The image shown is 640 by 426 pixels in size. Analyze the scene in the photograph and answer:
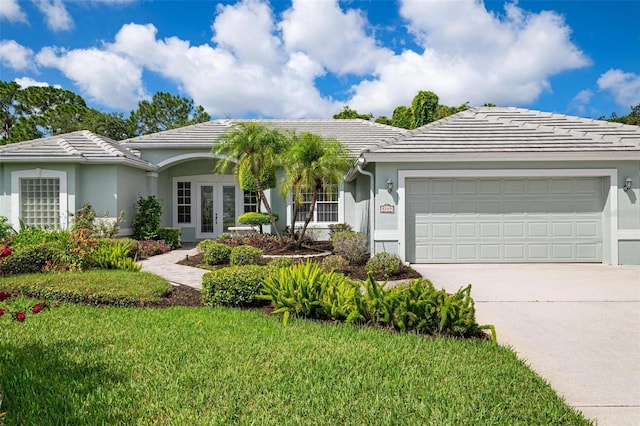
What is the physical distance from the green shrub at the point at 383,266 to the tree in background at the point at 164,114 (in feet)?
119

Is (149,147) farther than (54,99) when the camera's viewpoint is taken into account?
No

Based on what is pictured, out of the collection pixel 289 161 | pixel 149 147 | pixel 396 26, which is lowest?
pixel 289 161

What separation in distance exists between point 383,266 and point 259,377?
18.8 feet

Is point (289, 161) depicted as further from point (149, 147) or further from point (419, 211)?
point (149, 147)

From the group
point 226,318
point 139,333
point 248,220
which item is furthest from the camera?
point 248,220

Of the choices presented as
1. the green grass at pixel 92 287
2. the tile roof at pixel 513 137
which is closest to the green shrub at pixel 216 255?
the green grass at pixel 92 287

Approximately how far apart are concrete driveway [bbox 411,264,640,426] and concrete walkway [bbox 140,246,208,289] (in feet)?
17.8

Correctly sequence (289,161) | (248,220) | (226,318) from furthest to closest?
(248,220)
(289,161)
(226,318)

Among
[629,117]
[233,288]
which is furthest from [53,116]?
[629,117]

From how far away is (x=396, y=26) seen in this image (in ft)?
39.7

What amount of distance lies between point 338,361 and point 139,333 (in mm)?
2659

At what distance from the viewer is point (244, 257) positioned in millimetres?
10055

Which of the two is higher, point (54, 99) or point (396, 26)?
point (54, 99)

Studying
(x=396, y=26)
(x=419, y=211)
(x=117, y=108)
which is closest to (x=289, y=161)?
(x=419, y=211)
